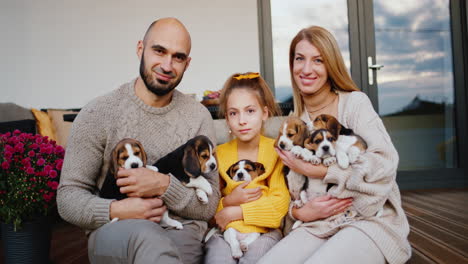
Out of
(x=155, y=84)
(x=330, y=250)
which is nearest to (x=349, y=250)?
(x=330, y=250)

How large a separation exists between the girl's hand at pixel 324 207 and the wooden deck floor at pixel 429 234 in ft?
2.86

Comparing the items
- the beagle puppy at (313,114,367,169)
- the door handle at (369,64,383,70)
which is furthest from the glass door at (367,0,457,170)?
the beagle puppy at (313,114,367,169)

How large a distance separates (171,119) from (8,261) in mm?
1465

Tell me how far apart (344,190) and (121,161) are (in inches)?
40.0

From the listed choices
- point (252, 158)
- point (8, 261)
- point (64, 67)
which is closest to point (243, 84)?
point (252, 158)

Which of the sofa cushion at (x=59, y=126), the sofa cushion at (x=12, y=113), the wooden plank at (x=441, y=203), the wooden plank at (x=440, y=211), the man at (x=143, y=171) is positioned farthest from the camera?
the sofa cushion at (x=59, y=126)

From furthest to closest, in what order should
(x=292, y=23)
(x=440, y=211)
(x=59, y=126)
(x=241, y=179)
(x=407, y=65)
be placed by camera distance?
1. (x=407, y=65)
2. (x=292, y=23)
3. (x=59, y=126)
4. (x=440, y=211)
5. (x=241, y=179)

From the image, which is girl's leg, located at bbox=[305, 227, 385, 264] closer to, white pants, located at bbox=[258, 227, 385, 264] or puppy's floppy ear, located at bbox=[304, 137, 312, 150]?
white pants, located at bbox=[258, 227, 385, 264]

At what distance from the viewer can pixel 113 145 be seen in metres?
1.67

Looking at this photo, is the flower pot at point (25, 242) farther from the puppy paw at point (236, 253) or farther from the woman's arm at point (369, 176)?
the woman's arm at point (369, 176)

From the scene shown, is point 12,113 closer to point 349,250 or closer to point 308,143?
point 308,143

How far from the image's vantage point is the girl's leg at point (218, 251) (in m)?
1.63

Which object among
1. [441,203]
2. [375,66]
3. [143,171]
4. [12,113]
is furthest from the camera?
[375,66]

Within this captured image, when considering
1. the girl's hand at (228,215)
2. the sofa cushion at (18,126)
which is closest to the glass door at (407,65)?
the sofa cushion at (18,126)
